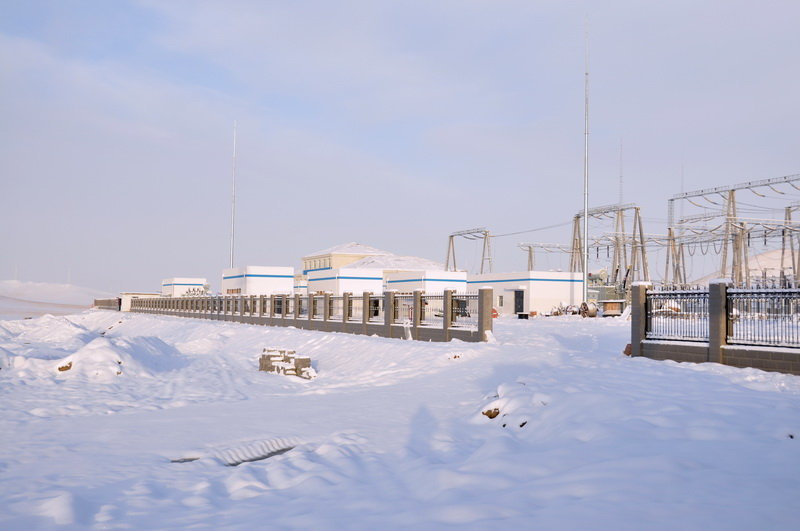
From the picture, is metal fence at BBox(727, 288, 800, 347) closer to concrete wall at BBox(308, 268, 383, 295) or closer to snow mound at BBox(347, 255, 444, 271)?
concrete wall at BBox(308, 268, 383, 295)

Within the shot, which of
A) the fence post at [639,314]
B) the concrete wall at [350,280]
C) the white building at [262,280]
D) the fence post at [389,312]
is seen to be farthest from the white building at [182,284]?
the fence post at [639,314]

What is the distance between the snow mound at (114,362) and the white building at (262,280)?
2668 centimetres

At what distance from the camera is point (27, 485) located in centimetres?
705

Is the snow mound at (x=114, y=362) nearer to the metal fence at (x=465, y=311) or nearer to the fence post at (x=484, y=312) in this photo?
the metal fence at (x=465, y=311)

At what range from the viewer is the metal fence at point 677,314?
1505cm

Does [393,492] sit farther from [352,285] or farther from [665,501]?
[352,285]

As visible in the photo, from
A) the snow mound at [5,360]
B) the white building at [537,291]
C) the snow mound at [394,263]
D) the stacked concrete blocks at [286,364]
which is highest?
the snow mound at [394,263]

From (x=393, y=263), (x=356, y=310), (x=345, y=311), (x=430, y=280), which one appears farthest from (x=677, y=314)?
(x=393, y=263)

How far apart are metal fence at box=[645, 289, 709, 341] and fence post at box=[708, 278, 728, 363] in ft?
0.78

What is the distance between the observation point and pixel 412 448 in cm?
920

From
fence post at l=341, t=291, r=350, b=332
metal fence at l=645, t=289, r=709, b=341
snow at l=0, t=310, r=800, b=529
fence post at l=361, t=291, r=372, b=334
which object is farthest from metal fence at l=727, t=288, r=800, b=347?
fence post at l=341, t=291, r=350, b=332

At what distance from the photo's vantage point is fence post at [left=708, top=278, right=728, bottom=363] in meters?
14.5

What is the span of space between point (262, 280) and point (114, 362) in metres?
31.7

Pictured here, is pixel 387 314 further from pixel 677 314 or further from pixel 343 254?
pixel 343 254
